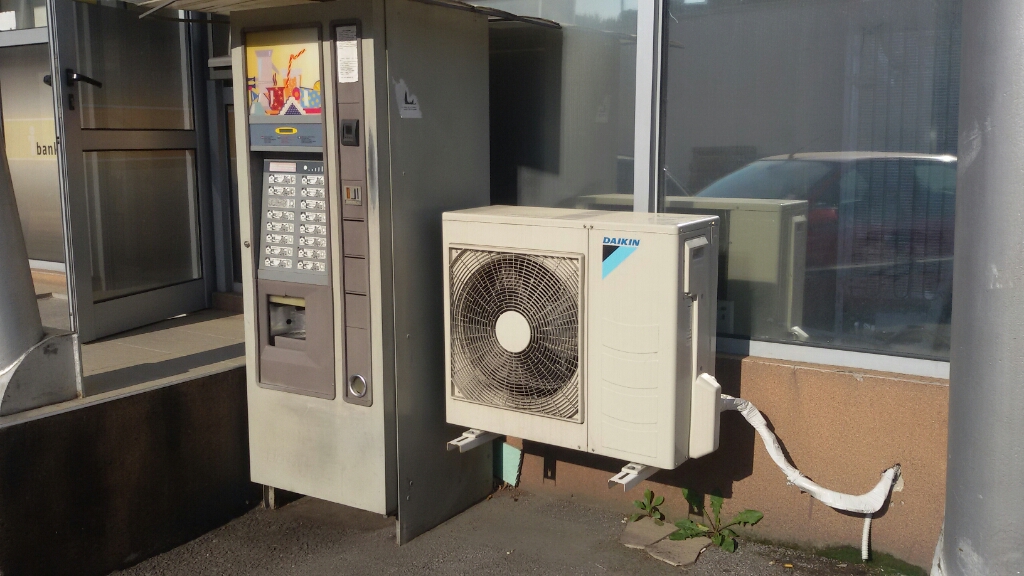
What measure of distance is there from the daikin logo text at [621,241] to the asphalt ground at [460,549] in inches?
53.0

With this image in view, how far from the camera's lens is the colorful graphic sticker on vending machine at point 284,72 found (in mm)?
3658

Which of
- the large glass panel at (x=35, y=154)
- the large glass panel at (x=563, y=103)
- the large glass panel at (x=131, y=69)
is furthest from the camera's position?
the large glass panel at (x=35, y=154)

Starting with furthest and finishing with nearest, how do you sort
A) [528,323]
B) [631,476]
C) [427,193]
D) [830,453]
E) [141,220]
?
[141,220], [427,193], [830,453], [528,323], [631,476]

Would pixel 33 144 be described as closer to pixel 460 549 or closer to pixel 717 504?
pixel 460 549

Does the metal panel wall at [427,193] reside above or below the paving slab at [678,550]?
above

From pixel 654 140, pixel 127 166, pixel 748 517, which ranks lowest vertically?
pixel 748 517

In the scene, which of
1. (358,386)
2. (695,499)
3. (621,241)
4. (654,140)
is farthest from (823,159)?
(358,386)

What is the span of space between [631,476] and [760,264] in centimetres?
108

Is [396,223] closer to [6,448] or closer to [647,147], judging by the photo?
[647,147]

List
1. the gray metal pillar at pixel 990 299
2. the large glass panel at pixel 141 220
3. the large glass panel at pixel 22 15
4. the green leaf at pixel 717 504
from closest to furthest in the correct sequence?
the gray metal pillar at pixel 990 299, the green leaf at pixel 717 504, the large glass panel at pixel 141 220, the large glass panel at pixel 22 15

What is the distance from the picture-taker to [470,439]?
12.8 ft

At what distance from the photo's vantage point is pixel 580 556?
389 centimetres

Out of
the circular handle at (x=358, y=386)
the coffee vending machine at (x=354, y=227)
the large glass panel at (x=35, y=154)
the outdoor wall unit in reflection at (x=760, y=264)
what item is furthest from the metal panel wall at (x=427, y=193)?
the large glass panel at (x=35, y=154)

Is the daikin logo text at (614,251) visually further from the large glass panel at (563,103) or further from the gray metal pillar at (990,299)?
the gray metal pillar at (990,299)
